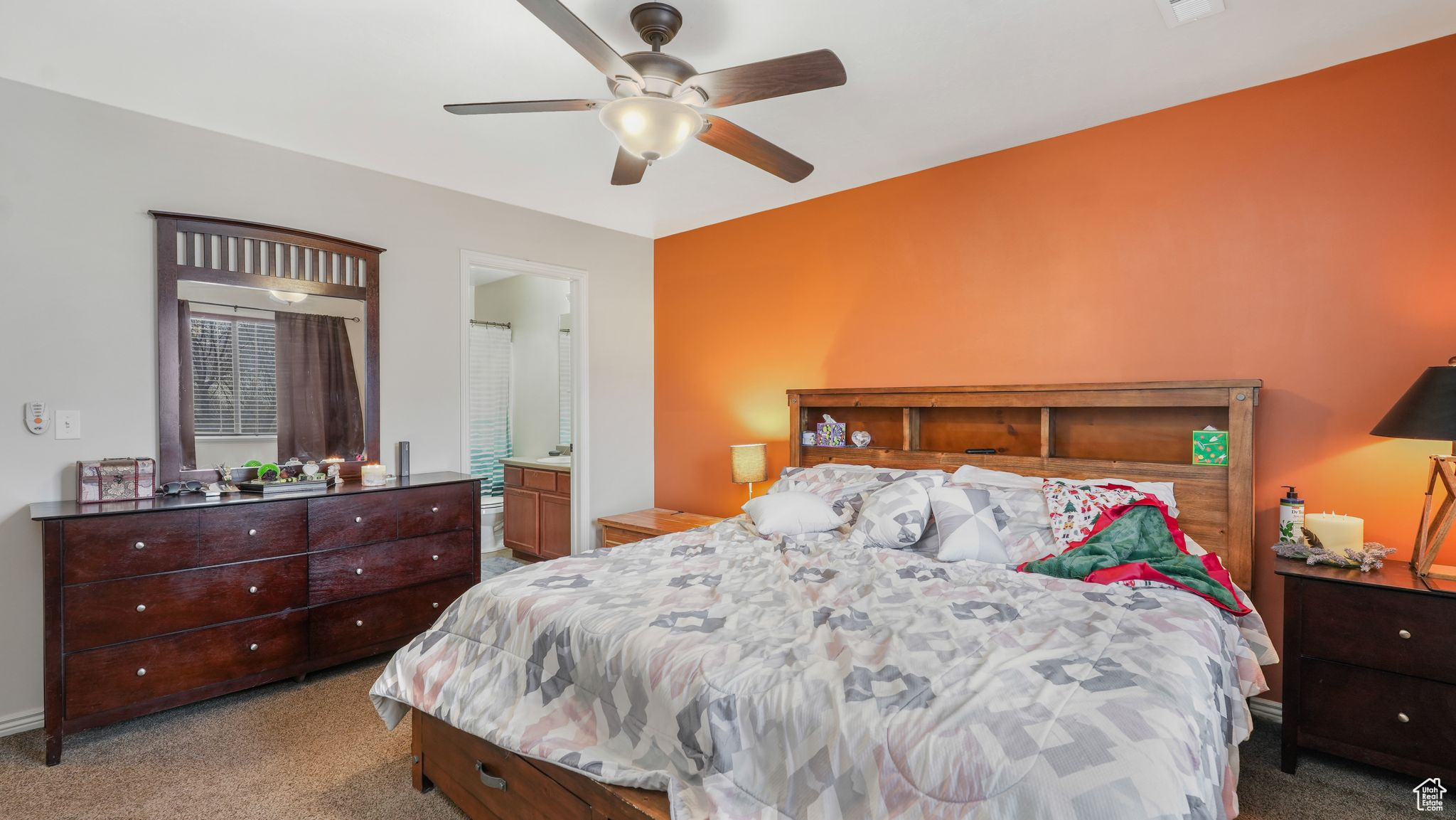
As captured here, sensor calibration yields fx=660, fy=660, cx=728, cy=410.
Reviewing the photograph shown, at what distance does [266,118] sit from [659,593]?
2.73 m

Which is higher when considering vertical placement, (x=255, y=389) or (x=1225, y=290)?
(x=1225, y=290)

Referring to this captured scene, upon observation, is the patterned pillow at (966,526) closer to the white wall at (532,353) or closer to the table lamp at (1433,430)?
the table lamp at (1433,430)

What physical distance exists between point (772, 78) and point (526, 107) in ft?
2.66

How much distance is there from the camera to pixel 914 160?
11.2ft

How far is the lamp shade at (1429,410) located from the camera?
2.03 meters

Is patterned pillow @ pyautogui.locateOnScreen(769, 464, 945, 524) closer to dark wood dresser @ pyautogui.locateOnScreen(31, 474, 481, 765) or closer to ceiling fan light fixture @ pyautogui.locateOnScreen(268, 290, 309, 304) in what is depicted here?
dark wood dresser @ pyautogui.locateOnScreen(31, 474, 481, 765)

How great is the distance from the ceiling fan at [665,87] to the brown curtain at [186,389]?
185 centimetres

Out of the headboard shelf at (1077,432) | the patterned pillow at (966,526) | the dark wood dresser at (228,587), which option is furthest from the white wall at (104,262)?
the patterned pillow at (966,526)

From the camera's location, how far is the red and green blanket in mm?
2094

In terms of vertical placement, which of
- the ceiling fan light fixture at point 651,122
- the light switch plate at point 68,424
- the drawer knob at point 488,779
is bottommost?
the drawer knob at point 488,779

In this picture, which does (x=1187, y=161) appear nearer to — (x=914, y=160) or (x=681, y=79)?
(x=914, y=160)

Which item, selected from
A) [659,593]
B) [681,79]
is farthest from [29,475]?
[681,79]

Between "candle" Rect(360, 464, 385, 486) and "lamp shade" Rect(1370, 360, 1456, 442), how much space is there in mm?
4016

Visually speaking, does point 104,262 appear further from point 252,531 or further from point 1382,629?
point 1382,629
